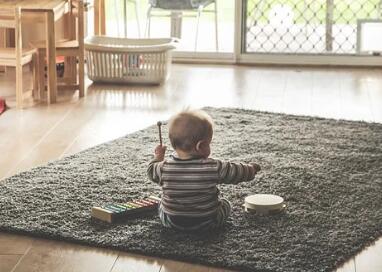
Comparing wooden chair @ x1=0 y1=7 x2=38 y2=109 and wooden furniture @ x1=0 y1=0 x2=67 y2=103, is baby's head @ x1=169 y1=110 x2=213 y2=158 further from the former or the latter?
wooden furniture @ x1=0 y1=0 x2=67 y2=103

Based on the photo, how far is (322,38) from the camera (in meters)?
6.12

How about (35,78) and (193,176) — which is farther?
(35,78)

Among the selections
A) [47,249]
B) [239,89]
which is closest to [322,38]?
[239,89]

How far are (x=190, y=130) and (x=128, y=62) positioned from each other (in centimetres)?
263

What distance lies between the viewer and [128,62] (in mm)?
5238

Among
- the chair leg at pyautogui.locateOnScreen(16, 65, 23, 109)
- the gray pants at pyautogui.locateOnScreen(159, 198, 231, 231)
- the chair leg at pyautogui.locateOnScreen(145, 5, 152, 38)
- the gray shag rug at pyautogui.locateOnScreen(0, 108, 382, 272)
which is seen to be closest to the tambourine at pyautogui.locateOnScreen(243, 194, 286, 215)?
the gray shag rug at pyautogui.locateOnScreen(0, 108, 382, 272)

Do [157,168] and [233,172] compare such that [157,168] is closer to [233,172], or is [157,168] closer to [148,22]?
[233,172]

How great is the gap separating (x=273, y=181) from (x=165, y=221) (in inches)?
25.6

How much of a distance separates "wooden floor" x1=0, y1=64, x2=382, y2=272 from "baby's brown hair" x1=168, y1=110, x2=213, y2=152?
0.40 meters

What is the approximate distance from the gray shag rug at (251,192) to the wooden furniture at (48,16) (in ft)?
3.10

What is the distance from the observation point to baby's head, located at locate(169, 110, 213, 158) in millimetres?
2676

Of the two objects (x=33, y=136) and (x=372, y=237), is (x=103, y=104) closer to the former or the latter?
(x=33, y=136)

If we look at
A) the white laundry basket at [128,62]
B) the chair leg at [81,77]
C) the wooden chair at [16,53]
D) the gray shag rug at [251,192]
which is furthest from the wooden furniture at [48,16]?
the gray shag rug at [251,192]

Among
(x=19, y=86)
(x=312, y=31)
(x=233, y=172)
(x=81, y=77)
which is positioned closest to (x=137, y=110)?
(x=81, y=77)
